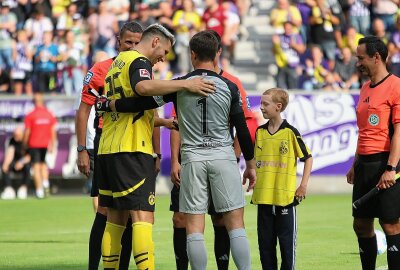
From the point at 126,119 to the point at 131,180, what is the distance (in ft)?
1.73

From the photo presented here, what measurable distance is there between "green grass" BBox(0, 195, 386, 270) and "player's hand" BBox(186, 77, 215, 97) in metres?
3.31

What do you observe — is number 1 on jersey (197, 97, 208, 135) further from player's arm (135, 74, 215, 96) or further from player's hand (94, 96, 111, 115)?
player's hand (94, 96, 111, 115)

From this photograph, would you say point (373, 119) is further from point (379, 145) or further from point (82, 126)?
point (82, 126)

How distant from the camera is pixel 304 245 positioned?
1439cm

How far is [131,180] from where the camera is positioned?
962cm

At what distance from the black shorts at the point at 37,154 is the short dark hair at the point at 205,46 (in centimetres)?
1549

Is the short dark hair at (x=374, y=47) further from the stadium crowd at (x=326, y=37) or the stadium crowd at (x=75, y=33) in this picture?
the stadium crowd at (x=75, y=33)

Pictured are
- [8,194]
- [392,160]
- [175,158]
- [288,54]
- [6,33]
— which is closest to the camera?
[392,160]

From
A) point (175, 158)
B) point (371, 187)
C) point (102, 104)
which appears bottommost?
point (371, 187)

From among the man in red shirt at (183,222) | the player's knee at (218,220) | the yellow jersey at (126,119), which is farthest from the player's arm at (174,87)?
the player's knee at (218,220)

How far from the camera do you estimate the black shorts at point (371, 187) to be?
1022cm

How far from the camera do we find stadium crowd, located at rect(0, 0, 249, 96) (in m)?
26.8

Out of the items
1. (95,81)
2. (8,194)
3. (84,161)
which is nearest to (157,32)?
(95,81)

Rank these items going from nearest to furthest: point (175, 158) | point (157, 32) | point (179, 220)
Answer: point (157, 32) < point (175, 158) < point (179, 220)
